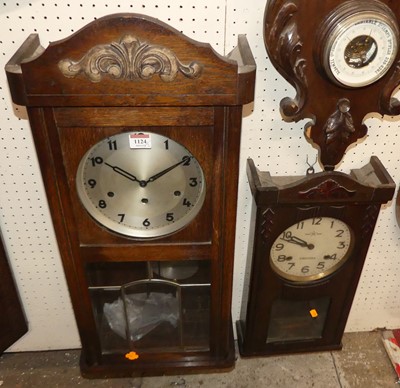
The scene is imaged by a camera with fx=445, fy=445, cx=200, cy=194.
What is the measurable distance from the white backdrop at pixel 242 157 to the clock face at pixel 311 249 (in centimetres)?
15

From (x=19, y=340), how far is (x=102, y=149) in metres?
1.02

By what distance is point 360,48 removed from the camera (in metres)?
0.98

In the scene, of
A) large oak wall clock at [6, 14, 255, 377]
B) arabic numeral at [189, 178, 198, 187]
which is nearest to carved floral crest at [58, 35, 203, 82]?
large oak wall clock at [6, 14, 255, 377]

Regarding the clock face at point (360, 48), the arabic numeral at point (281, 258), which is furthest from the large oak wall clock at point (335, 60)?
the arabic numeral at point (281, 258)

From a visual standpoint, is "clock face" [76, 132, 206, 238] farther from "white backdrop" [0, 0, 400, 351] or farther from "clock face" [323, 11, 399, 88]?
"clock face" [323, 11, 399, 88]

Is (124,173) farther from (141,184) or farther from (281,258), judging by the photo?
(281,258)

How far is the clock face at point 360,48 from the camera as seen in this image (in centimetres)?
94

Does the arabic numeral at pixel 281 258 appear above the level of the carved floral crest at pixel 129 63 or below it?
below

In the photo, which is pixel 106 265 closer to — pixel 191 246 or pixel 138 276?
pixel 138 276

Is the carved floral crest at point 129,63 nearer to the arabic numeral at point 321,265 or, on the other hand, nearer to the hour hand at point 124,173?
the hour hand at point 124,173

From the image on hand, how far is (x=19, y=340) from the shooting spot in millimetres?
1678

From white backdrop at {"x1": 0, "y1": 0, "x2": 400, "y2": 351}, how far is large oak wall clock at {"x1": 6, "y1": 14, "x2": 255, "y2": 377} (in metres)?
0.08

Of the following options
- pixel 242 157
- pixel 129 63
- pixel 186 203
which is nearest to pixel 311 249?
pixel 242 157

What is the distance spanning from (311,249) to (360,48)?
625 millimetres
